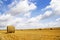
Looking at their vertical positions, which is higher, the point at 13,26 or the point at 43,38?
the point at 13,26

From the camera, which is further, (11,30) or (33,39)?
(11,30)

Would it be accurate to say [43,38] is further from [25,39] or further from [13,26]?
[13,26]

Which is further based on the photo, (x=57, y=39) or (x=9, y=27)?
(x=9, y=27)

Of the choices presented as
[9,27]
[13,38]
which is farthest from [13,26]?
[13,38]

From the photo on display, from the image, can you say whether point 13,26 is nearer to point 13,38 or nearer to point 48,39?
point 13,38

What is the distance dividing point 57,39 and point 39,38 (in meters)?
1.05

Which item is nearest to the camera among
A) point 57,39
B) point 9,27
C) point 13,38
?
point 57,39

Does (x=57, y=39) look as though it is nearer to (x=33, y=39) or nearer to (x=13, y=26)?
(x=33, y=39)

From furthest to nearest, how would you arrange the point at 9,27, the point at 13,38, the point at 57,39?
the point at 9,27, the point at 13,38, the point at 57,39

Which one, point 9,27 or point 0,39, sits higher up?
point 9,27

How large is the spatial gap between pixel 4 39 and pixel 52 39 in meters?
2.69

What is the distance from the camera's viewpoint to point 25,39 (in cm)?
975

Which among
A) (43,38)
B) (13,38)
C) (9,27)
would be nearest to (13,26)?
(9,27)

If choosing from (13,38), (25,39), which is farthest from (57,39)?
(13,38)
